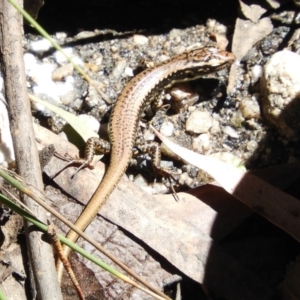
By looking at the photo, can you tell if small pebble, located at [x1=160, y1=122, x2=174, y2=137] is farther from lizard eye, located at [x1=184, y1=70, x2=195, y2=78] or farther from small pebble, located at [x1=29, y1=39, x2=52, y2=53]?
small pebble, located at [x1=29, y1=39, x2=52, y2=53]

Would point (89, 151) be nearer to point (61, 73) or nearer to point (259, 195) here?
point (61, 73)

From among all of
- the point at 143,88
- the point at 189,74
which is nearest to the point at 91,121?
the point at 143,88

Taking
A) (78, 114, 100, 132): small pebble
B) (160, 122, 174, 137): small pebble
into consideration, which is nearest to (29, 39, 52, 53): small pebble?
(78, 114, 100, 132): small pebble

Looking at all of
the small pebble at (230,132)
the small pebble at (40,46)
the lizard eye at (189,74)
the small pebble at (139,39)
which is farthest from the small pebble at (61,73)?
the small pebble at (230,132)

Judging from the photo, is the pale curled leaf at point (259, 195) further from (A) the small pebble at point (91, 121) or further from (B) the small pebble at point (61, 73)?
(B) the small pebble at point (61, 73)

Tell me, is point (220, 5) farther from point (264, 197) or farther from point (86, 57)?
point (264, 197)

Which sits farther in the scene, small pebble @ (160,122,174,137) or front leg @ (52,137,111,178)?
small pebble @ (160,122,174,137)
